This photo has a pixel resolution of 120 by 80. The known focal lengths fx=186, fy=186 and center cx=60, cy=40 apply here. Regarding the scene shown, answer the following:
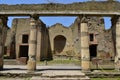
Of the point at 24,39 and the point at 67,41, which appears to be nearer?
the point at 24,39

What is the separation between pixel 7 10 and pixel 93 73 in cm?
711

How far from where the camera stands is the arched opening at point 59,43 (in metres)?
30.8

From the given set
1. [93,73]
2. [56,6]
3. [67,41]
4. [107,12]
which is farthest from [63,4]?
[67,41]

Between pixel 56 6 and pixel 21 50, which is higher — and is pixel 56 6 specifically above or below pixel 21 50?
above

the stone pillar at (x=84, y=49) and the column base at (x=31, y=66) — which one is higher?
the stone pillar at (x=84, y=49)

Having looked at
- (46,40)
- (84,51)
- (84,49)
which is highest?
(46,40)

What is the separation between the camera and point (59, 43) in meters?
31.1

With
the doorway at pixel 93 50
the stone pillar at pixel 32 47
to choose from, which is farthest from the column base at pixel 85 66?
the doorway at pixel 93 50

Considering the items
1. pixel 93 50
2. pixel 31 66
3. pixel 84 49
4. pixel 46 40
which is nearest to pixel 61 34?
pixel 46 40

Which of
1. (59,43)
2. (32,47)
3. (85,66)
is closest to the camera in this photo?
(85,66)

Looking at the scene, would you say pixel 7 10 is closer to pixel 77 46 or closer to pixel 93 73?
pixel 93 73

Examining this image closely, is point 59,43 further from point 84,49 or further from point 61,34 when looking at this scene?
point 84,49

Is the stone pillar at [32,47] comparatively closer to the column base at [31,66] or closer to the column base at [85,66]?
the column base at [31,66]

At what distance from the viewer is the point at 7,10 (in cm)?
1278
